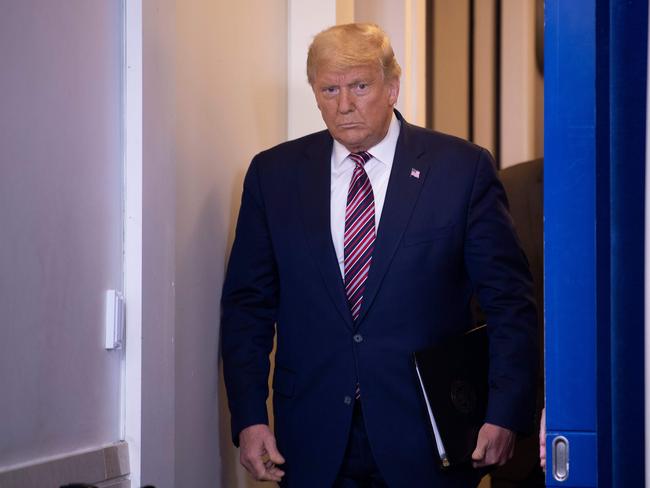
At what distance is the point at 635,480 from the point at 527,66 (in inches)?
153

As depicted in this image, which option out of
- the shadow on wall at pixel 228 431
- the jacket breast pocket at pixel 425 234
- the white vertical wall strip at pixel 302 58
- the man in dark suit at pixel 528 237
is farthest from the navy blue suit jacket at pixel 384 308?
the man in dark suit at pixel 528 237

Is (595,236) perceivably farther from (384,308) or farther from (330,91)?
(330,91)

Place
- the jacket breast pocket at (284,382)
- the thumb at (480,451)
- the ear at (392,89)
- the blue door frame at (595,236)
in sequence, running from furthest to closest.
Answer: the ear at (392,89) → the jacket breast pocket at (284,382) → the thumb at (480,451) → the blue door frame at (595,236)

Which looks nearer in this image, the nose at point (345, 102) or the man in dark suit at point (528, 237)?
the nose at point (345, 102)

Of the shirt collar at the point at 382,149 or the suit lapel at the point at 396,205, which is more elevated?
the shirt collar at the point at 382,149

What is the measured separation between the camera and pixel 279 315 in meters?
2.62

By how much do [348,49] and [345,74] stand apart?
0.06 metres

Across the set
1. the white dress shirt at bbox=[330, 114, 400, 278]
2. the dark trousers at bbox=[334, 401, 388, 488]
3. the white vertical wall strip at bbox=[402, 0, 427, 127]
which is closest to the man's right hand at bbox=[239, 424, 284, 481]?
the dark trousers at bbox=[334, 401, 388, 488]

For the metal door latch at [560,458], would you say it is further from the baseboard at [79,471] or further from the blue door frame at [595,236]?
the baseboard at [79,471]

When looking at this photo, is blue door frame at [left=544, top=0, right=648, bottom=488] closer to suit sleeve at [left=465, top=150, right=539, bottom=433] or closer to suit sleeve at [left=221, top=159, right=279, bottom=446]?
suit sleeve at [left=465, top=150, right=539, bottom=433]

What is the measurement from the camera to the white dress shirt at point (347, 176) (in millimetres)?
2559

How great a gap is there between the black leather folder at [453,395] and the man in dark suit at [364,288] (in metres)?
0.04

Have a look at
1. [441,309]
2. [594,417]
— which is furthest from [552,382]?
[441,309]

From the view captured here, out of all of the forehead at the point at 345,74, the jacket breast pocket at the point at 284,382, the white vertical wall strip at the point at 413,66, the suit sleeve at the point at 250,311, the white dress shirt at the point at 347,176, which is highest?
the white vertical wall strip at the point at 413,66
